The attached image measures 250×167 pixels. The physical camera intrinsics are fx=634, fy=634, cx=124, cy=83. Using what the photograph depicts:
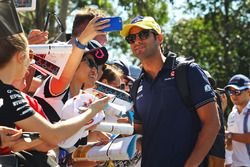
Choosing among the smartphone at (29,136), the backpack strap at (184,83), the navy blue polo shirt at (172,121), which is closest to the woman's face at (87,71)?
the navy blue polo shirt at (172,121)

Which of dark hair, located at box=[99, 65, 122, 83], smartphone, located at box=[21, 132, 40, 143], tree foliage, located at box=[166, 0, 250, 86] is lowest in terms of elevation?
tree foliage, located at box=[166, 0, 250, 86]

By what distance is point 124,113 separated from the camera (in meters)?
5.17

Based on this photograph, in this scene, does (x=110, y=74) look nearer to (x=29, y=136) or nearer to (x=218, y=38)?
(x=29, y=136)

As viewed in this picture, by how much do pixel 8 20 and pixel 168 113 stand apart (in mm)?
1622

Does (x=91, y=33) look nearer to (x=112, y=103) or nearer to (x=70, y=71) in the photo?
(x=70, y=71)

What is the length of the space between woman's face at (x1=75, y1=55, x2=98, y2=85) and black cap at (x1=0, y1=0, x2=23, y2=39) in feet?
4.90

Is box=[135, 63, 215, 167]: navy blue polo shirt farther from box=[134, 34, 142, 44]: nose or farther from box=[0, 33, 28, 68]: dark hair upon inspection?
box=[0, 33, 28, 68]: dark hair

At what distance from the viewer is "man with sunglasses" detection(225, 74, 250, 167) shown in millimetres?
7926

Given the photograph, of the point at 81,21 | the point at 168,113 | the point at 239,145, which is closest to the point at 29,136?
the point at 168,113

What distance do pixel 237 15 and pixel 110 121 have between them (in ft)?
64.5

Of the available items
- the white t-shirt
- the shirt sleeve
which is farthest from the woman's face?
the white t-shirt

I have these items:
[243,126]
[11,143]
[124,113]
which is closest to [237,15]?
[243,126]

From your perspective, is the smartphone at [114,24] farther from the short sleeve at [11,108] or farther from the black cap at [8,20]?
the short sleeve at [11,108]

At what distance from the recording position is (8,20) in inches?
143
